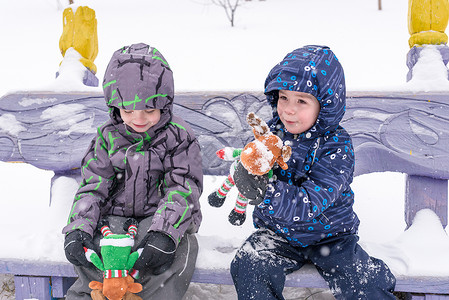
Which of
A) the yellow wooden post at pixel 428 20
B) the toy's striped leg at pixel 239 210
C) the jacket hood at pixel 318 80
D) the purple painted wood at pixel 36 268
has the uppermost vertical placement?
the yellow wooden post at pixel 428 20

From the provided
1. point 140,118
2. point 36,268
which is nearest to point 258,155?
point 140,118

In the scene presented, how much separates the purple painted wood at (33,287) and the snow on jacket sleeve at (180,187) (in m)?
0.74

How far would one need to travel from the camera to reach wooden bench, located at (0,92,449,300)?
2248 mm

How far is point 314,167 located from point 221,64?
681 centimetres

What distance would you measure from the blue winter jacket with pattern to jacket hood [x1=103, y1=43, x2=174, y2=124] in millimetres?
477

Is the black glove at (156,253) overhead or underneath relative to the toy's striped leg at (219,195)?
underneath

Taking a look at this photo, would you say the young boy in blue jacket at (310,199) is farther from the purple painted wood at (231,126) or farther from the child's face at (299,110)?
the purple painted wood at (231,126)

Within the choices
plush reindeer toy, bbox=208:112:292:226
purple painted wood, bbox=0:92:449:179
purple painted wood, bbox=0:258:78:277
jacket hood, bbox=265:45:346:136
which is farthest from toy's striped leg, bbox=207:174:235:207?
purple painted wood, bbox=0:258:78:277

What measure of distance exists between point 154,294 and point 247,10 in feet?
40.6

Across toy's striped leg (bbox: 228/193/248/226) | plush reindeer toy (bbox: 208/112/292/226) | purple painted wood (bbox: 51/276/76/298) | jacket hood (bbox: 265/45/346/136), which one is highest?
jacket hood (bbox: 265/45/346/136)

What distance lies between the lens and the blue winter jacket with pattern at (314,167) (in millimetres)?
1647

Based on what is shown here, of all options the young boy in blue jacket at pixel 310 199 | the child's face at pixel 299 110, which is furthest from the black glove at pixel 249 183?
the child's face at pixel 299 110

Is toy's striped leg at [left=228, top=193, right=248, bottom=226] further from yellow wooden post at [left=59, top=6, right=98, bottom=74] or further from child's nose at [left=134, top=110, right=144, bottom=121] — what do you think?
yellow wooden post at [left=59, top=6, right=98, bottom=74]

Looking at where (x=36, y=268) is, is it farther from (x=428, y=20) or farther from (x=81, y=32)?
(x=428, y=20)
